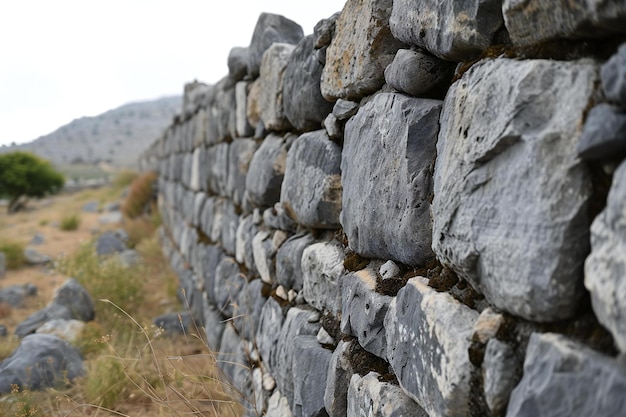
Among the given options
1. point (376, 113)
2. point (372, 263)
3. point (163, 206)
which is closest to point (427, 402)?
point (372, 263)

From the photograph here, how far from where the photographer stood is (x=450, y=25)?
1200mm

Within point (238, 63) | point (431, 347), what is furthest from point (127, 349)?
point (431, 347)

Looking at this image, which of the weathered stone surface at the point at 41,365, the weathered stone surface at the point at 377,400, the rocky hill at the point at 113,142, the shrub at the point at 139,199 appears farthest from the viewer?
the rocky hill at the point at 113,142

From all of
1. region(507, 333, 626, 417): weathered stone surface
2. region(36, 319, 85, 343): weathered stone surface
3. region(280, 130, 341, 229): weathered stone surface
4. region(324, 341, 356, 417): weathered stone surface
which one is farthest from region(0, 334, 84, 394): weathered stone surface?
region(507, 333, 626, 417): weathered stone surface

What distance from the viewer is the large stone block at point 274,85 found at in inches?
104

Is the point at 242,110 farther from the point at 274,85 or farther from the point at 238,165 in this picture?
the point at 274,85

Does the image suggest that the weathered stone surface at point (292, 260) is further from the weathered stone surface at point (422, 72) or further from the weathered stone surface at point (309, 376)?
the weathered stone surface at point (422, 72)

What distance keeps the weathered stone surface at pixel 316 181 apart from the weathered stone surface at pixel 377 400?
65cm

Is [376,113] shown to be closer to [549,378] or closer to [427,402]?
[427,402]

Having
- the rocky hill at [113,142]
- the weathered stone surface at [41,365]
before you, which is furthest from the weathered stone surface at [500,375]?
the rocky hill at [113,142]

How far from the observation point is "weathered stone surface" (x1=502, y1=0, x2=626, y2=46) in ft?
2.62

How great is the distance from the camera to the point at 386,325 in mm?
1495

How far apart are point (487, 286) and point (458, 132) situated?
34cm

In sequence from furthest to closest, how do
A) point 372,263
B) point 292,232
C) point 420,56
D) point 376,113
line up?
point 292,232
point 372,263
point 376,113
point 420,56
